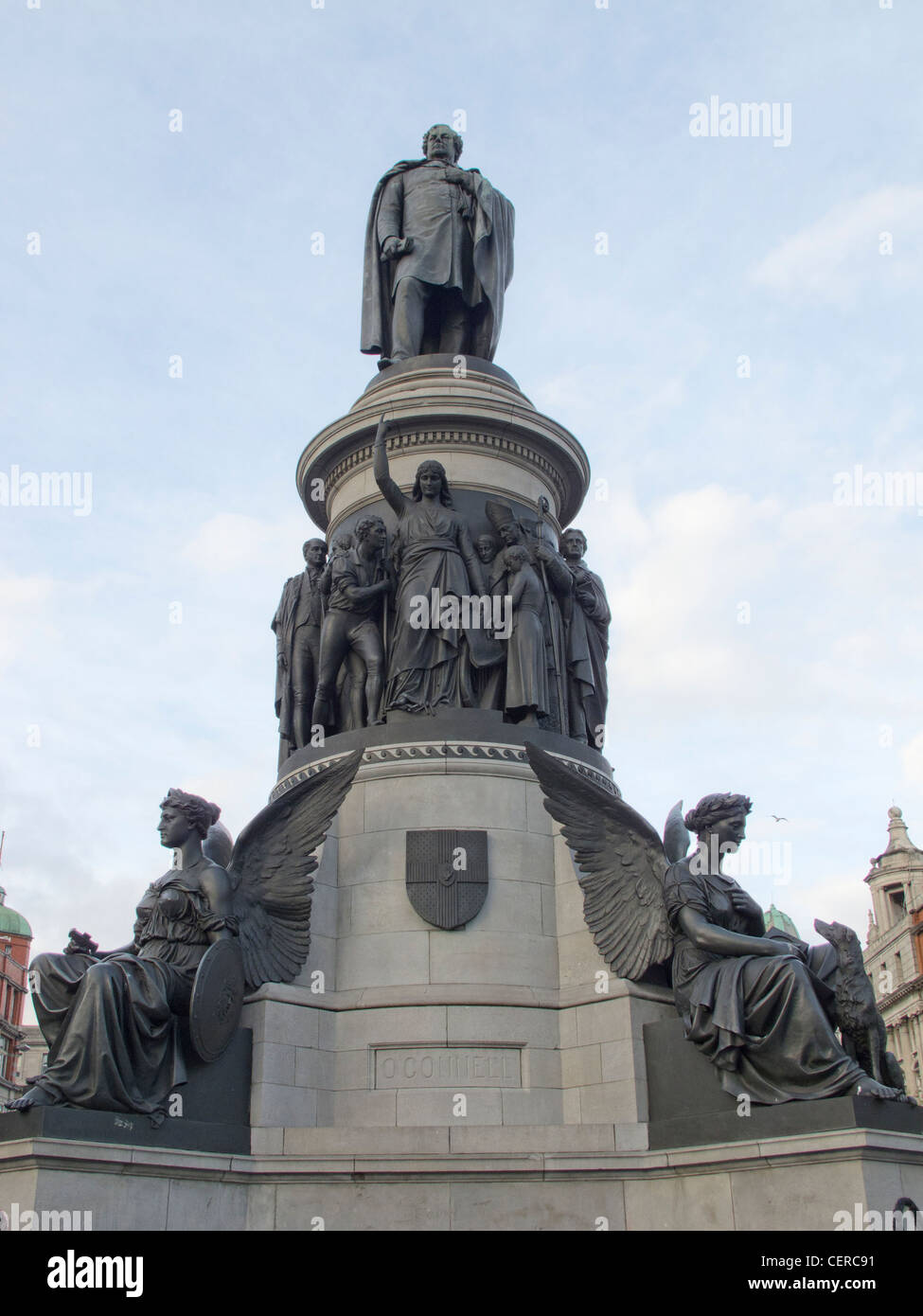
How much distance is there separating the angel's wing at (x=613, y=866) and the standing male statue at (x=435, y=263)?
9.04m

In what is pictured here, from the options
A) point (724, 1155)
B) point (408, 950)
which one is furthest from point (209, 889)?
point (724, 1155)

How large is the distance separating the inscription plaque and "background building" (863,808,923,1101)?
2142 inches

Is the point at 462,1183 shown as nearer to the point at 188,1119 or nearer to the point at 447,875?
the point at 188,1119

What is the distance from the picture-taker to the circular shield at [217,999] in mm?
11727

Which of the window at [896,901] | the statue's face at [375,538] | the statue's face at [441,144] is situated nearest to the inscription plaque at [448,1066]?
the statue's face at [375,538]

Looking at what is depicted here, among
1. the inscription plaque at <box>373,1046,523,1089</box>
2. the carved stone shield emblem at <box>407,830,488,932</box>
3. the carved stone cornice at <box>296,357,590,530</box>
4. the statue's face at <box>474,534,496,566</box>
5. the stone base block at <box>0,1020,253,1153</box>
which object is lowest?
the stone base block at <box>0,1020,253,1153</box>

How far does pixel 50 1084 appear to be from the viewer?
425 inches

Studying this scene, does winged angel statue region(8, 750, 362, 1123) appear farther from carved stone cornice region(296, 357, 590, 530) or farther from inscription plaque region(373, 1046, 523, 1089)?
carved stone cornice region(296, 357, 590, 530)

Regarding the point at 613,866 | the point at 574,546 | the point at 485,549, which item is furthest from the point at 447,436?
the point at 613,866

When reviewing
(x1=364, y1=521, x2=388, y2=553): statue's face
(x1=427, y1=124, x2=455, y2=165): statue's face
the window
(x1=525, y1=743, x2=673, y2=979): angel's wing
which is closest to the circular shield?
(x1=525, y1=743, x2=673, y2=979): angel's wing

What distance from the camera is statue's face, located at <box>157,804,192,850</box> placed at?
13.0 meters
